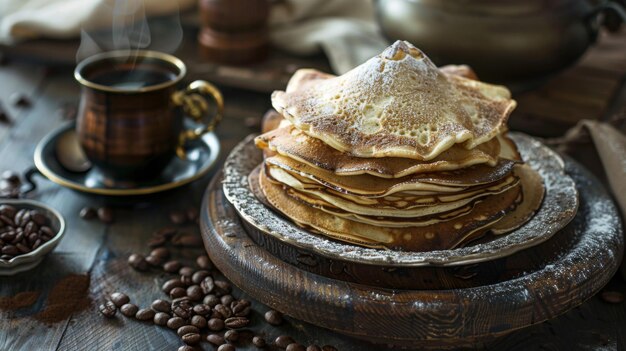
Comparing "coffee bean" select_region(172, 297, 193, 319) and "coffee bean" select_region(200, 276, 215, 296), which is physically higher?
"coffee bean" select_region(172, 297, 193, 319)

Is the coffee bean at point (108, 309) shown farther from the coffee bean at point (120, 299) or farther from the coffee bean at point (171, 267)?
the coffee bean at point (171, 267)

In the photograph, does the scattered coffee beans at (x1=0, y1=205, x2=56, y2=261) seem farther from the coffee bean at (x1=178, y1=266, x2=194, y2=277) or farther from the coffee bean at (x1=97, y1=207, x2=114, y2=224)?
the coffee bean at (x1=178, y1=266, x2=194, y2=277)

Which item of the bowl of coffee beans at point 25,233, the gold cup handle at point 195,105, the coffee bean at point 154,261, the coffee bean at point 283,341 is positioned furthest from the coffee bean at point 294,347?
the gold cup handle at point 195,105

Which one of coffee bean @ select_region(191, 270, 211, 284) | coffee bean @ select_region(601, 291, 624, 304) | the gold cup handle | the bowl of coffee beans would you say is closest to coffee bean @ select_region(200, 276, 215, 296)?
coffee bean @ select_region(191, 270, 211, 284)

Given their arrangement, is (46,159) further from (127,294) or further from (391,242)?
(391,242)

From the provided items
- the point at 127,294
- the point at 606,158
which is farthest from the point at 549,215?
the point at 127,294

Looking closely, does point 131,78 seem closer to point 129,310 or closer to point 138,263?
point 138,263
